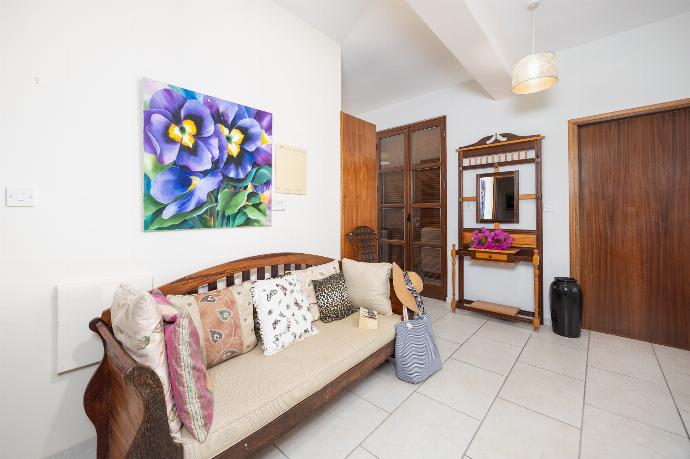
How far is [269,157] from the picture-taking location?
243cm

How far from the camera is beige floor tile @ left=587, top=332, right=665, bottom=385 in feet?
7.72

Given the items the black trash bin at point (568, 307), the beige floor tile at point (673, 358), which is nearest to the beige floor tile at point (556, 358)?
the black trash bin at point (568, 307)

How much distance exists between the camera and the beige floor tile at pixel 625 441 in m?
1.55

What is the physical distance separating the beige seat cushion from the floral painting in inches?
39.0

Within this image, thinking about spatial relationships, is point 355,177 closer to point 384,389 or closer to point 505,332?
point 384,389

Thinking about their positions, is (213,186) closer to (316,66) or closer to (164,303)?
(164,303)

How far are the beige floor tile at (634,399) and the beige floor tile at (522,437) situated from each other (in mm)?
457

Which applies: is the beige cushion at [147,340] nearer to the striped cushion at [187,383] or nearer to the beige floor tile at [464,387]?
the striped cushion at [187,383]

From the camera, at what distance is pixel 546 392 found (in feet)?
6.87

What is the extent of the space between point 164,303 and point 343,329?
1.20 meters

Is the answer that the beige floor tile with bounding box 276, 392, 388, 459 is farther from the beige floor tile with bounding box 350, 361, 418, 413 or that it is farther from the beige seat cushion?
the beige seat cushion

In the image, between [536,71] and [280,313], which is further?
[536,71]

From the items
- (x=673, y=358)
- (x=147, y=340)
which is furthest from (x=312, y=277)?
(x=673, y=358)

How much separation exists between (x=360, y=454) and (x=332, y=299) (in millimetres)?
1051
